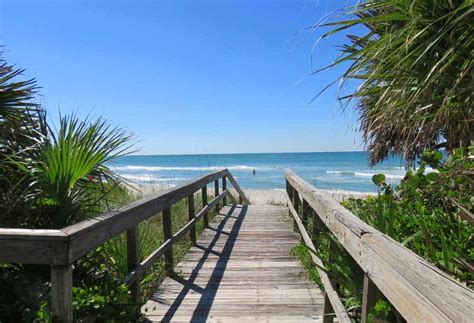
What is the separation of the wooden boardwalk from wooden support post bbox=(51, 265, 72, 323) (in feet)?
4.53

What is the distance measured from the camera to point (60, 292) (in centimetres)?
183

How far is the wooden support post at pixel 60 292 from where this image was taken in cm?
182

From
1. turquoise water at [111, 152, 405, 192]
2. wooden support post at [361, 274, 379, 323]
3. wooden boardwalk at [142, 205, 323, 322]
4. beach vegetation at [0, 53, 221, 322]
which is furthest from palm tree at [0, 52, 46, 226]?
wooden support post at [361, 274, 379, 323]

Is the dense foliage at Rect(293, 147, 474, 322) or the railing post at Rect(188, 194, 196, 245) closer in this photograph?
the dense foliage at Rect(293, 147, 474, 322)

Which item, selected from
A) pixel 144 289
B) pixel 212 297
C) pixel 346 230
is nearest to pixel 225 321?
pixel 212 297

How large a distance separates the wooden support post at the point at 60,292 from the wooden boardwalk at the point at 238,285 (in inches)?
54.3

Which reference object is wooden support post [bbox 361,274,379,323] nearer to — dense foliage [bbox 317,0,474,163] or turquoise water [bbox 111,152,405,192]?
dense foliage [bbox 317,0,474,163]

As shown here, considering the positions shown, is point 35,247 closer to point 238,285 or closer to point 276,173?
point 238,285

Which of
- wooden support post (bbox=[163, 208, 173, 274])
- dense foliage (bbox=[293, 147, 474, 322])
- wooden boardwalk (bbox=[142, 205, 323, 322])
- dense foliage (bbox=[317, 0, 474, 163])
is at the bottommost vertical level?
wooden boardwalk (bbox=[142, 205, 323, 322])

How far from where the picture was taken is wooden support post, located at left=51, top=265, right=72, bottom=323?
5.98 feet

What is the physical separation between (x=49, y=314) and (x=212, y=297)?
6.48 feet

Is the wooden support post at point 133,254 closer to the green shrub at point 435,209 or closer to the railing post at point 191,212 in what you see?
the green shrub at point 435,209

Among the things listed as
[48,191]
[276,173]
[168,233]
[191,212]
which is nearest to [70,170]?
[48,191]

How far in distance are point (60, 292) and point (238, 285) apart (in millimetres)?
2343
